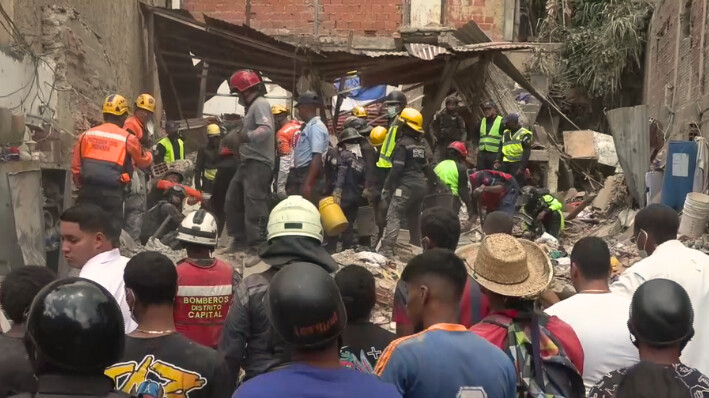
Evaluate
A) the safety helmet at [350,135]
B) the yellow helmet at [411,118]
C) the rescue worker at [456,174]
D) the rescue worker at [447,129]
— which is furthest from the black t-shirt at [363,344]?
the rescue worker at [447,129]

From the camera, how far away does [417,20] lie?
21.9m

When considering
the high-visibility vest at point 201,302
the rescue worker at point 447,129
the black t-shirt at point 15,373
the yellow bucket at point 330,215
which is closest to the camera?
the black t-shirt at point 15,373

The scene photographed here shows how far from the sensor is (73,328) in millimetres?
2111

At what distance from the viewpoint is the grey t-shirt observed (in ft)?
29.0

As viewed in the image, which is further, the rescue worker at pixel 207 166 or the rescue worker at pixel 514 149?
the rescue worker at pixel 514 149

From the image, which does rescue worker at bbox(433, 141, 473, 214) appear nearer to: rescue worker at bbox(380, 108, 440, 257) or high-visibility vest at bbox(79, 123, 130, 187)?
rescue worker at bbox(380, 108, 440, 257)

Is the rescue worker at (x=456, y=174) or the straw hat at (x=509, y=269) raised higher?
the straw hat at (x=509, y=269)

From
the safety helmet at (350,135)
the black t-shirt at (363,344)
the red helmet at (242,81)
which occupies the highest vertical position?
the red helmet at (242,81)

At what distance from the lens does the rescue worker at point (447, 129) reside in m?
14.9

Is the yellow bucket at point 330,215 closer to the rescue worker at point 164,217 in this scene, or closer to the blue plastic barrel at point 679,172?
the rescue worker at point 164,217

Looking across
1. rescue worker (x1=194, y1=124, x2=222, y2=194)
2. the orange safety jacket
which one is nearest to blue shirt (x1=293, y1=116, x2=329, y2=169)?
the orange safety jacket

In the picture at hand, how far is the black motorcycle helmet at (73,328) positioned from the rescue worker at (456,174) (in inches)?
371

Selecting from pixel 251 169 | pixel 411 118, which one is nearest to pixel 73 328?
pixel 251 169

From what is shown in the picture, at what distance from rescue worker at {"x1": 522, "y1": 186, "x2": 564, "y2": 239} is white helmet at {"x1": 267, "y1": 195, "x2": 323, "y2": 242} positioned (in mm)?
8512
